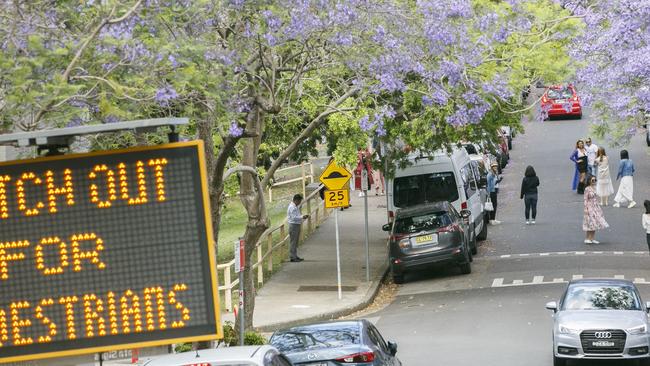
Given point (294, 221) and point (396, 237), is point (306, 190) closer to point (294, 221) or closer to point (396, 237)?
point (294, 221)

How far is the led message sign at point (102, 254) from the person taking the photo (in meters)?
10.3

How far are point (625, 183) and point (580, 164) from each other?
2.76 meters

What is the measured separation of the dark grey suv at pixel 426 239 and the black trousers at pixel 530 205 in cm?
705

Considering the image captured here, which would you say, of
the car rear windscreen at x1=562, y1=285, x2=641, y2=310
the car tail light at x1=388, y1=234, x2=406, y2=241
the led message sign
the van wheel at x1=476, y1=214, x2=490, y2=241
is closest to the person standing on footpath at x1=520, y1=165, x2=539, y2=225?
the van wheel at x1=476, y1=214, x2=490, y2=241

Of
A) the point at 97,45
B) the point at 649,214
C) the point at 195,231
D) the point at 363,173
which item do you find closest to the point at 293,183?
the point at 363,173

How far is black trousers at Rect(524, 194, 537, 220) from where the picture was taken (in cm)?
3625

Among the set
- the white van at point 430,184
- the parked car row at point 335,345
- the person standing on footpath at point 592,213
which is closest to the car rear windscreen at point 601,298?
the parked car row at point 335,345

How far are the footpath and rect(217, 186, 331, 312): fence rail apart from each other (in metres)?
0.29

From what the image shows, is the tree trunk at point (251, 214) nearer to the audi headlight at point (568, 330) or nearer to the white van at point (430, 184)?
the audi headlight at point (568, 330)

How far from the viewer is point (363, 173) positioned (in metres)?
30.5

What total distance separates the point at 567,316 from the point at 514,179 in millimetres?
28402

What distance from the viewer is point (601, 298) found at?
2005 cm

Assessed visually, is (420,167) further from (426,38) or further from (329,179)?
(426,38)

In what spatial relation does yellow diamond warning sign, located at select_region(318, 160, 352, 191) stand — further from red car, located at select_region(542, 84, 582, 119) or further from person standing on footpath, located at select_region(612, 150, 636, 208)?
red car, located at select_region(542, 84, 582, 119)
